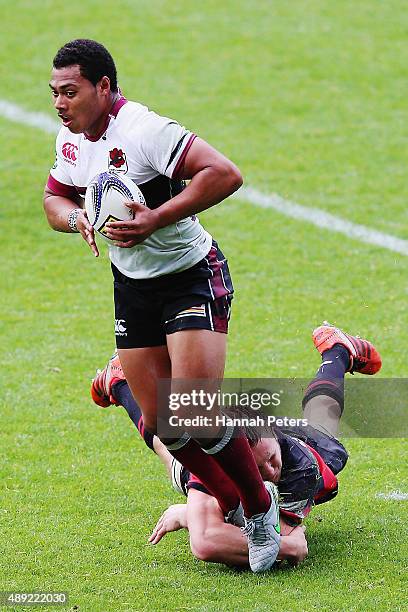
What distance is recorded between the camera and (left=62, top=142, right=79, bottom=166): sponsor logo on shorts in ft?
16.7

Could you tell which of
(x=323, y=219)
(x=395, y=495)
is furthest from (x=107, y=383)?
(x=323, y=219)

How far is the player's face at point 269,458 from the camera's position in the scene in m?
5.29

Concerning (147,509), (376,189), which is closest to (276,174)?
(376,189)

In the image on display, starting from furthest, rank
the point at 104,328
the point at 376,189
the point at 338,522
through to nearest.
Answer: the point at 376,189
the point at 104,328
the point at 338,522

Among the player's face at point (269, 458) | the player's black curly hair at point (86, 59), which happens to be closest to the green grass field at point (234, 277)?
the player's face at point (269, 458)

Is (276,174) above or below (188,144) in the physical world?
below

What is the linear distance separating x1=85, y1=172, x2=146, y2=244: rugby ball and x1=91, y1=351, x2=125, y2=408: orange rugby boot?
1.63m

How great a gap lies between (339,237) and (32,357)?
A: 9.83 feet

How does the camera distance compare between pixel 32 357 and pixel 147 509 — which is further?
pixel 32 357

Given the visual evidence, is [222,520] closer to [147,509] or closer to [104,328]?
[147,509]

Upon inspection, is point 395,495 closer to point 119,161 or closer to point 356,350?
point 356,350

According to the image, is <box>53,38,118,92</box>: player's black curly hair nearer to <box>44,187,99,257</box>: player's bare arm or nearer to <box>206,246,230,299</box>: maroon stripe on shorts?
<box>44,187,99,257</box>: player's bare arm

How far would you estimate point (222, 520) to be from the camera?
5324 mm

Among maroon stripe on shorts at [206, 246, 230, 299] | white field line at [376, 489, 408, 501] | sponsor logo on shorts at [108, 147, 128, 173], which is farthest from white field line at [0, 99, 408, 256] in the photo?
sponsor logo on shorts at [108, 147, 128, 173]
